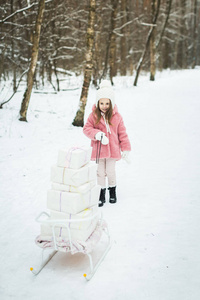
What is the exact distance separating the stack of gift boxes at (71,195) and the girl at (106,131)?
102 centimetres

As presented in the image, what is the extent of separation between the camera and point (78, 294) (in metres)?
2.17

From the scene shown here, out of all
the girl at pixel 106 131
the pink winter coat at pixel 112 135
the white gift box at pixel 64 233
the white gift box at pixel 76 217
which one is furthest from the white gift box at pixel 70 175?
the pink winter coat at pixel 112 135

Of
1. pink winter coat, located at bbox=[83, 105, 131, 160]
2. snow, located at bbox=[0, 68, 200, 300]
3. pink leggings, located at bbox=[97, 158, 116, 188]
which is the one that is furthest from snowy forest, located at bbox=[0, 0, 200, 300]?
pink leggings, located at bbox=[97, 158, 116, 188]

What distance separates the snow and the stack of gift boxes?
1.34 feet

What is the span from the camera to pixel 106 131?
3604 millimetres

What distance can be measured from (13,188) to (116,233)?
83.0 inches

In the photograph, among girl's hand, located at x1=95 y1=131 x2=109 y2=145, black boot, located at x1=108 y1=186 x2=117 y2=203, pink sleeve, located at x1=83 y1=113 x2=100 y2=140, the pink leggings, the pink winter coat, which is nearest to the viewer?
girl's hand, located at x1=95 y1=131 x2=109 y2=145

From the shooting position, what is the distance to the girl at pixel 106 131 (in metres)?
3.39

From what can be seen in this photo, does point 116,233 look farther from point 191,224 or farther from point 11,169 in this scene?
point 11,169

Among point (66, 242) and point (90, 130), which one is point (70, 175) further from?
point (90, 130)

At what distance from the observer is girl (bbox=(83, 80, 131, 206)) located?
339cm

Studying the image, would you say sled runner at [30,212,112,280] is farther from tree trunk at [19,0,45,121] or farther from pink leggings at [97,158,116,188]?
tree trunk at [19,0,45,121]

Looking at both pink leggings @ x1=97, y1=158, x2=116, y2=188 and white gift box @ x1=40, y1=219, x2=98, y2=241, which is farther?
pink leggings @ x1=97, y1=158, x2=116, y2=188

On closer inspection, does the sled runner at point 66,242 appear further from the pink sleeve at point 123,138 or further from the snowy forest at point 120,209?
the pink sleeve at point 123,138
